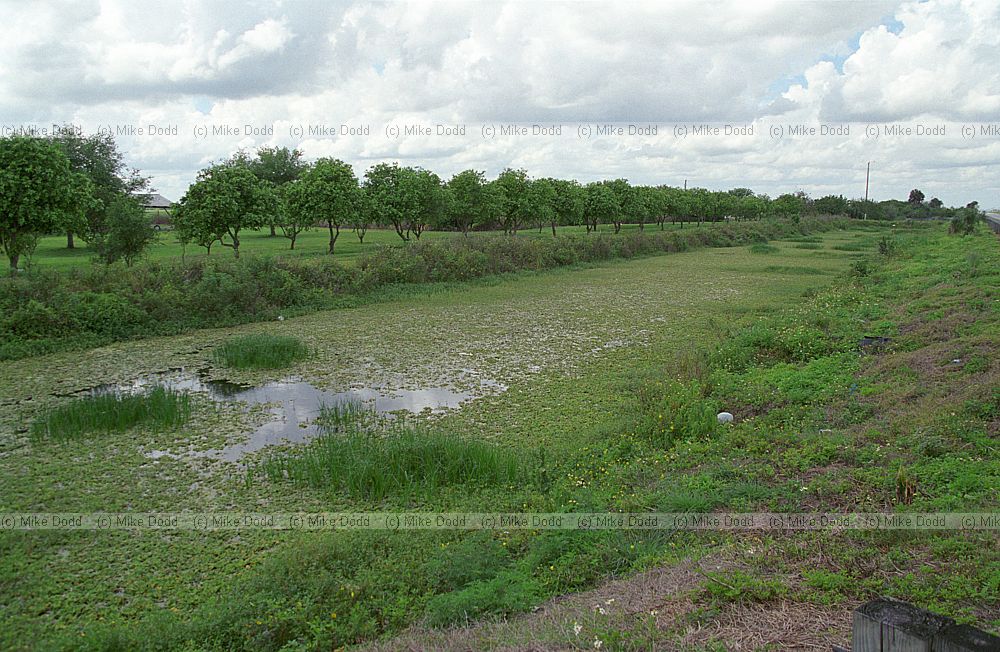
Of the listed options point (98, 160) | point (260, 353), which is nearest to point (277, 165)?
point (98, 160)

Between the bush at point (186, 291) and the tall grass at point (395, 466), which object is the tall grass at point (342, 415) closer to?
the tall grass at point (395, 466)

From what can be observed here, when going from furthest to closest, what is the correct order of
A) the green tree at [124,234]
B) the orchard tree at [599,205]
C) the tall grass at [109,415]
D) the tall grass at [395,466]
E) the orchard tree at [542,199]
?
the orchard tree at [599,205] < the orchard tree at [542,199] < the green tree at [124,234] < the tall grass at [109,415] < the tall grass at [395,466]

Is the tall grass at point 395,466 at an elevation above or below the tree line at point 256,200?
below

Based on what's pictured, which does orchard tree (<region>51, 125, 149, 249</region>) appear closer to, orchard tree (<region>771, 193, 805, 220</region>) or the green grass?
the green grass

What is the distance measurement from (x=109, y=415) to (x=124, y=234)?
32.8ft

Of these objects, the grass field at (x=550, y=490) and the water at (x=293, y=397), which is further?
the water at (x=293, y=397)

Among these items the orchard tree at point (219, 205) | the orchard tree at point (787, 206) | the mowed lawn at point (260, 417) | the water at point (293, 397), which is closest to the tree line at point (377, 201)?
the orchard tree at point (219, 205)

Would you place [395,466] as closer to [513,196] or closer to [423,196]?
[423,196]

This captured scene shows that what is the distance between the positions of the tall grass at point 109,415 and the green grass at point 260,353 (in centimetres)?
214

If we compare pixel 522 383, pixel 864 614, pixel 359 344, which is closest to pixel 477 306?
pixel 359 344

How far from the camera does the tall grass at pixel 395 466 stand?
5578 millimetres

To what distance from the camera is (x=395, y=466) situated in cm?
575

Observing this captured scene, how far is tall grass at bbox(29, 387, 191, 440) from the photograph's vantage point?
7.00 m

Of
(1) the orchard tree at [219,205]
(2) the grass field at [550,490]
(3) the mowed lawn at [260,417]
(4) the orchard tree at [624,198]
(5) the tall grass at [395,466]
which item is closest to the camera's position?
(2) the grass field at [550,490]
